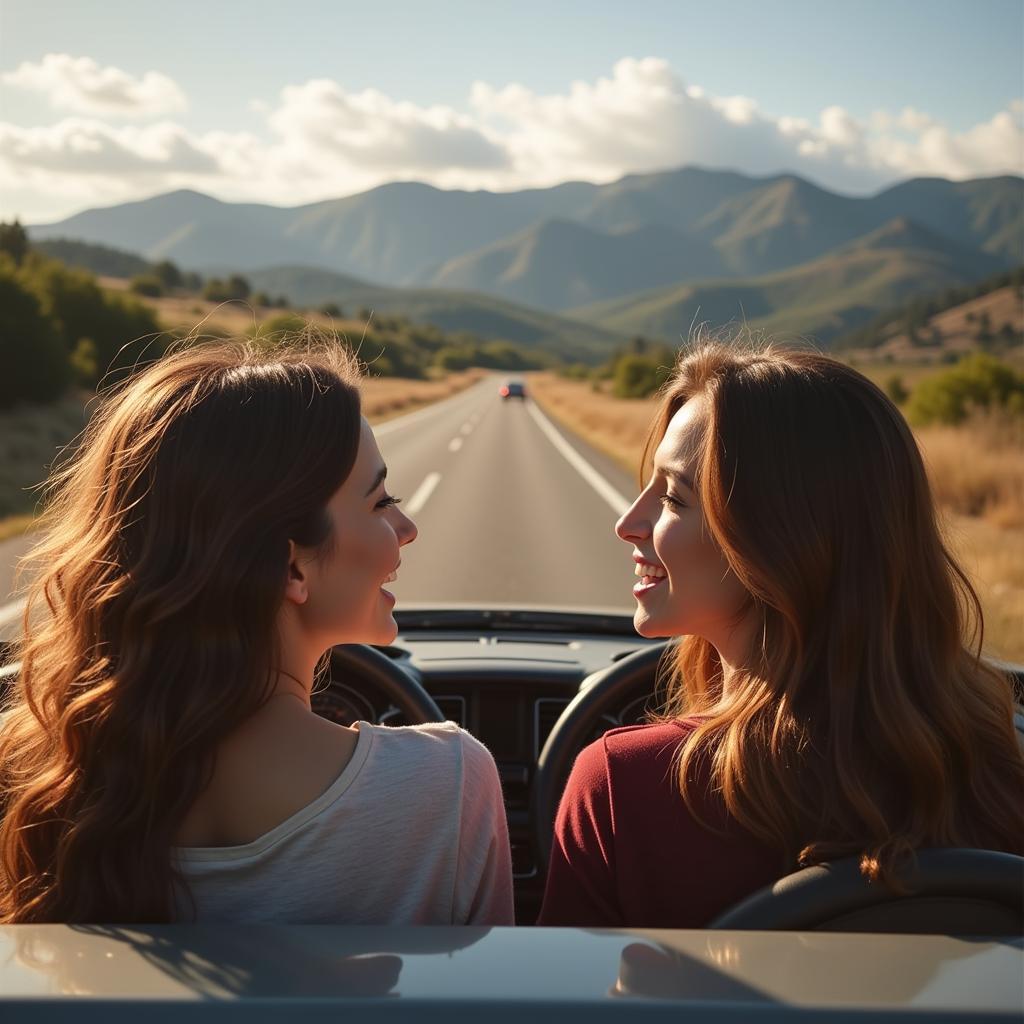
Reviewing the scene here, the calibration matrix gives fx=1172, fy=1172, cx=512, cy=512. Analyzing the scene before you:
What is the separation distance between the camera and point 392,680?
264 cm

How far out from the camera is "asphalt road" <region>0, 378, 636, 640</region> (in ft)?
33.9

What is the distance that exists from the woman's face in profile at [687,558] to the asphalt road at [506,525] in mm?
3134

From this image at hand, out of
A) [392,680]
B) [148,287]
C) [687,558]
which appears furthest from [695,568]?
[148,287]

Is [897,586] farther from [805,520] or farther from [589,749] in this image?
[589,749]

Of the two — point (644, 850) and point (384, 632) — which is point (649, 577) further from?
point (644, 850)

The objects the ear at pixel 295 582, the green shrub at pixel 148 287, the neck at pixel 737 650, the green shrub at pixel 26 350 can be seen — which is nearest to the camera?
the ear at pixel 295 582

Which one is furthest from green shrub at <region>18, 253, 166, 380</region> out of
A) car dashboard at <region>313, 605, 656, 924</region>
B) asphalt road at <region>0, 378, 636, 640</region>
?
car dashboard at <region>313, 605, 656, 924</region>

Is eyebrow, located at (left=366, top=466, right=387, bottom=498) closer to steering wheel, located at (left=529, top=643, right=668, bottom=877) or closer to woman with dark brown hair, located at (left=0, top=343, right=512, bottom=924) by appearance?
woman with dark brown hair, located at (left=0, top=343, right=512, bottom=924)

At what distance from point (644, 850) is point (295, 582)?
61cm

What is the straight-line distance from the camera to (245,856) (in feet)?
4.86

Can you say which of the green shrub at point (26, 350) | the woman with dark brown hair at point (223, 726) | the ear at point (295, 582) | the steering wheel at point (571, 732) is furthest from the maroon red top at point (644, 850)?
the green shrub at point (26, 350)

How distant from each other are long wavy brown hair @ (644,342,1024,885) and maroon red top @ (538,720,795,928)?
39 millimetres

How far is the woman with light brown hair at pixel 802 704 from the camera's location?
158cm

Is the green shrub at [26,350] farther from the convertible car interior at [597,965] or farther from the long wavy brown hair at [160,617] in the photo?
the convertible car interior at [597,965]
